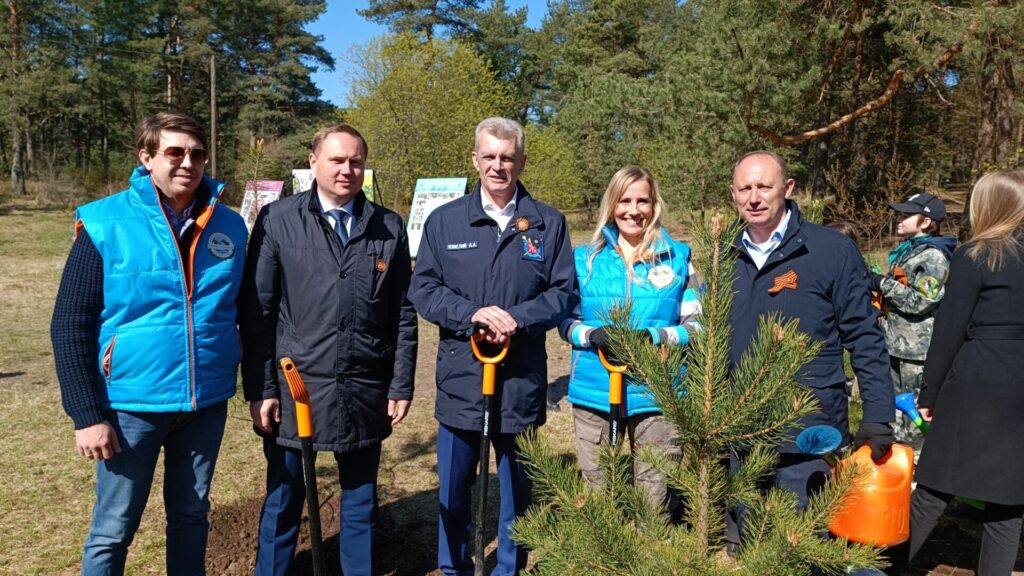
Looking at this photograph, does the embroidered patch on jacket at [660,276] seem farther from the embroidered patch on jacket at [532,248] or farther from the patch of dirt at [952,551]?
the patch of dirt at [952,551]

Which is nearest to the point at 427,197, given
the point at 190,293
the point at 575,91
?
the point at 190,293

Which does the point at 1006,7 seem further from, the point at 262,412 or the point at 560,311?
the point at 262,412

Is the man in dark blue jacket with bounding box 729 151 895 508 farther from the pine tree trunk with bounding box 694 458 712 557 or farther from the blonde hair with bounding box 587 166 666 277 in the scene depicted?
the pine tree trunk with bounding box 694 458 712 557

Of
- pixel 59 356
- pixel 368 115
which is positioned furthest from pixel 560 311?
pixel 368 115

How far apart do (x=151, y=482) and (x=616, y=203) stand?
2020 millimetres

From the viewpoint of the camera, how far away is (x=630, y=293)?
8.52 ft

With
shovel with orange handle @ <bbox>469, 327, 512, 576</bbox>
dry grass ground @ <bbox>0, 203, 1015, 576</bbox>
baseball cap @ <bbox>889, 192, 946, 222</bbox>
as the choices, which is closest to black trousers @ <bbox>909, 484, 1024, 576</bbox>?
dry grass ground @ <bbox>0, 203, 1015, 576</bbox>

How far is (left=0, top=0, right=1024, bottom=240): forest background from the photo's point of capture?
11.0 m

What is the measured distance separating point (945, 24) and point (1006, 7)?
0.69 m

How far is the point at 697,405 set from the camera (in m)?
1.28

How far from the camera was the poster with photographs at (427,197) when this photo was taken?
12945mm

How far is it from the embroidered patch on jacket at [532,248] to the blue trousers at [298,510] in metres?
0.99

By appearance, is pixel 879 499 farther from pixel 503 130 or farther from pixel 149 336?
pixel 149 336

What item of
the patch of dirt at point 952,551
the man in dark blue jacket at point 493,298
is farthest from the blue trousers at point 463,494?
the patch of dirt at point 952,551
